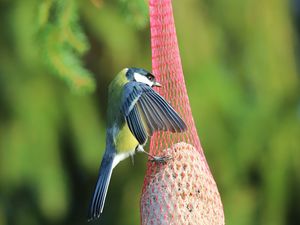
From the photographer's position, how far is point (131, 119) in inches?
97.6

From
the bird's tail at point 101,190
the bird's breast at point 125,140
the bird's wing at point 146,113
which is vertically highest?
the bird's wing at point 146,113

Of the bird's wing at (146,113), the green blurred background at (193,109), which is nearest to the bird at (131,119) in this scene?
the bird's wing at (146,113)

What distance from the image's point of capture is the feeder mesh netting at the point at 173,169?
245 centimetres

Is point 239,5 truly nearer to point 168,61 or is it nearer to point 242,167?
point 242,167

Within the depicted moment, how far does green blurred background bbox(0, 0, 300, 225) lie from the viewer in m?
3.77

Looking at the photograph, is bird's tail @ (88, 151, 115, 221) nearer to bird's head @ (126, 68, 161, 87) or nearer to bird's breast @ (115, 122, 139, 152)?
bird's breast @ (115, 122, 139, 152)

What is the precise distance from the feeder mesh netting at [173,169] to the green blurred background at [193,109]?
45.3 inches

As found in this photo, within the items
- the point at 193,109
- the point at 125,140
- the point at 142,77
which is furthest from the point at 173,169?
the point at 193,109

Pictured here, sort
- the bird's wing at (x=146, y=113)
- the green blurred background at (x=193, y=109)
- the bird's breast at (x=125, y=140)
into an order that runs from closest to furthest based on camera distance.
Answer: the bird's wing at (x=146, y=113) → the bird's breast at (x=125, y=140) → the green blurred background at (x=193, y=109)

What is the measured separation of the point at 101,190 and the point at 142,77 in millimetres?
393

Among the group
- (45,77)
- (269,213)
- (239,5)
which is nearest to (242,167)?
(269,213)

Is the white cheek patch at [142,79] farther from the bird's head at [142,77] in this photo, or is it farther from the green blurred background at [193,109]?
the green blurred background at [193,109]

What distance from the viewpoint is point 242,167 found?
13.4 ft

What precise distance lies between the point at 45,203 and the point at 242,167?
3.33 feet
